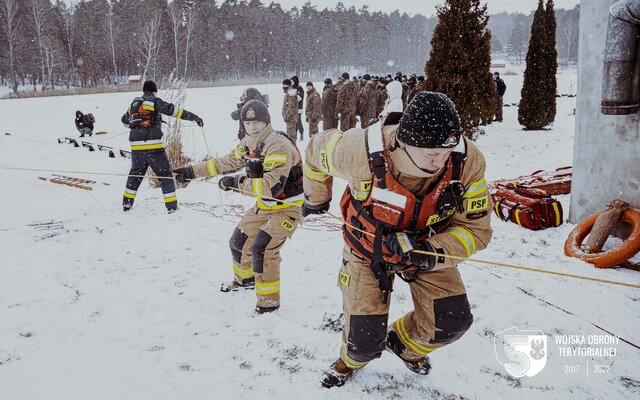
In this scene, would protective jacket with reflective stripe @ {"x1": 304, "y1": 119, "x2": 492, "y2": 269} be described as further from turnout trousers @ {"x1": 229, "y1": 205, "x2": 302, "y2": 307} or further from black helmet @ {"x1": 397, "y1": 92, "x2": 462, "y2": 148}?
turnout trousers @ {"x1": 229, "y1": 205, "x2": 302, "y2": 307}

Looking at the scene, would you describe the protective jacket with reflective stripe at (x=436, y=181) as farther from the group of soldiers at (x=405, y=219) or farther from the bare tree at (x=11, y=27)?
the bare tree at (x=11, y=27)

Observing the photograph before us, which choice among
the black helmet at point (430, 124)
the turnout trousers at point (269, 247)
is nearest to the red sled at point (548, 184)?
the turnout trousers at point (269, 247)

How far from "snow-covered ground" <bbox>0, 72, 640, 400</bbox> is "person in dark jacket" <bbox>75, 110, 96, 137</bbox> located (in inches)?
347

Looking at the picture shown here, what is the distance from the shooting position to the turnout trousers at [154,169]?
695cm

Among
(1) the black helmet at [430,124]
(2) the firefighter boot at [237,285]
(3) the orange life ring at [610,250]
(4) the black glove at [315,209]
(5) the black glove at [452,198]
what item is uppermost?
(1) the black helmet at [430,124]

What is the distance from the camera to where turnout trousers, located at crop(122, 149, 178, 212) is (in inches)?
273

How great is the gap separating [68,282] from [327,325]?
2828mm

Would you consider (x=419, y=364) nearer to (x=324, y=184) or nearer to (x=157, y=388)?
(x=324, y=184)

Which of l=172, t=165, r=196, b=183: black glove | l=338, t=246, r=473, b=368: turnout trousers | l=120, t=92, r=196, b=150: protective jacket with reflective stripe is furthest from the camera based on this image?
l=120, t=92, r=196, b=150: protective jacket with reflective stripe

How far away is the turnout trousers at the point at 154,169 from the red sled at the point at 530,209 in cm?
517

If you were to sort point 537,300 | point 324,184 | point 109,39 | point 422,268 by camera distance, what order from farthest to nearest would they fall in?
point 109,39 < point 537,300 < point 324,184 < point 422,268

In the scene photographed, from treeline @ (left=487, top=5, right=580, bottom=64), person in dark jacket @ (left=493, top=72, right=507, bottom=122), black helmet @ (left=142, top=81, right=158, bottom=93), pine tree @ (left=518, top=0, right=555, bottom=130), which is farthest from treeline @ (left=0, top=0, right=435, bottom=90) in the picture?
treeline @ (left=487, top=5, right=580, bottom=64)

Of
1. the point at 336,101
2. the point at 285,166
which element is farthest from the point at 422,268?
the point at 336,101

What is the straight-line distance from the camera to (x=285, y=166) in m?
3.67
